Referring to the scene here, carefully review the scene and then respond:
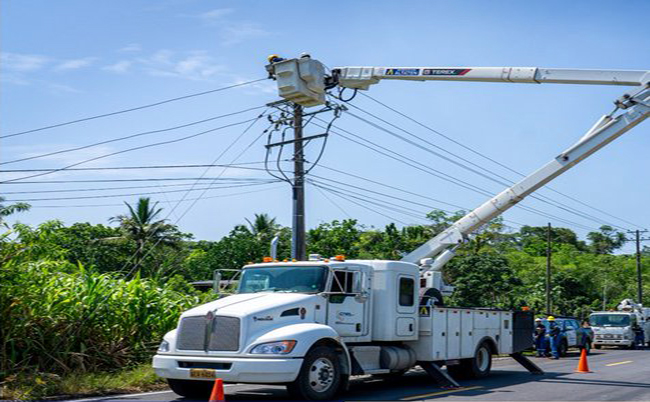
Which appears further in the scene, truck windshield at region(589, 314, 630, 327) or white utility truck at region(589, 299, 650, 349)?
truck windshield at region(589, 314, 630, 327)

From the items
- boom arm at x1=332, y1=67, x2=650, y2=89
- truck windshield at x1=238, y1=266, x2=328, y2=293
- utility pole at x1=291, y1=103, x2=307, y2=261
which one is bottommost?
truck windshield at x1=238, y1=266, x2=328, y2=293

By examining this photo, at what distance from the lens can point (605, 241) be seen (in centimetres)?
10294

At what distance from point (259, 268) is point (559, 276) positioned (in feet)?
143

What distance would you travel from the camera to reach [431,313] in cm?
1474

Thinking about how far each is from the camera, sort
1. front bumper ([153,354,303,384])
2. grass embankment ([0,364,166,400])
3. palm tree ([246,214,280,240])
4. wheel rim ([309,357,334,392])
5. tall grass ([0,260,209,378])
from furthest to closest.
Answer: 1. palm tree ([246,214,280,240])
2. tall grass ([0,260,209,378])
3. grass embankment ([0,364,166,400])
4. wheel rim ([309,357,334,392])
5. front bumper ([153,354,303,384])

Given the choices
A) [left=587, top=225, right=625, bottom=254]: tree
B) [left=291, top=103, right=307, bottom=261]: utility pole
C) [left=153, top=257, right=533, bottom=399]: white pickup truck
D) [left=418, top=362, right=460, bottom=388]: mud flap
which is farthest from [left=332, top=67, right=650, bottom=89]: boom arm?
[left=587, top=225, right=625, bottom=254]: tree


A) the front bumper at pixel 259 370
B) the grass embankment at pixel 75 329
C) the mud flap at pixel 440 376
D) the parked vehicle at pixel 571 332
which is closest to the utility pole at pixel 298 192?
the grass embankment at pixel 75 329

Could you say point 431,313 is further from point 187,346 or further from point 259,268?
point 187,346

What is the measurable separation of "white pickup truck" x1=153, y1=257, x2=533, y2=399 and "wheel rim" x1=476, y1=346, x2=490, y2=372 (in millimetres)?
214

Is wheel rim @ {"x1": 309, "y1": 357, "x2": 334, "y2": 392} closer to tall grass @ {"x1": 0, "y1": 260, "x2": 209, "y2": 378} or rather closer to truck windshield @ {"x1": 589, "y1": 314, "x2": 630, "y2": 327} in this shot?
tall grass @ {"x1": 0, "y1": 260, "x2": 209, "y2": 378}

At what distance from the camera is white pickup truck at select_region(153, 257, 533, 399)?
11438 millimetres

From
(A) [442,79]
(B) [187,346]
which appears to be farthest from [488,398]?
(A) [442,79]

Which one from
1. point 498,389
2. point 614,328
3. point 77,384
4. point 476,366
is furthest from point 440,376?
point 614,328

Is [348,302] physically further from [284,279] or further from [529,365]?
[529,365]
